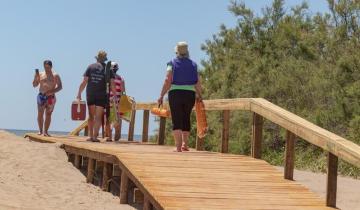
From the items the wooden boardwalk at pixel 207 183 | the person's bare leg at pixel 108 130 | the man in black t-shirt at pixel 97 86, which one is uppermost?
the man in black t-shirt at pixel 97 86

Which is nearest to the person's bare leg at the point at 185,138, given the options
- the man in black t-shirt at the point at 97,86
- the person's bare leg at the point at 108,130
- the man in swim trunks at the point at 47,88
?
the man in black t-shirt at the point at 97,86

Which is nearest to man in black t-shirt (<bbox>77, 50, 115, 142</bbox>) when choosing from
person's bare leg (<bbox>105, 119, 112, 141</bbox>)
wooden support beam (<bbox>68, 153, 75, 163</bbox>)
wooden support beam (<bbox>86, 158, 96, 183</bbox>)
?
wooden support beam (<bbox>68, 153, 75, 163</bbox>)

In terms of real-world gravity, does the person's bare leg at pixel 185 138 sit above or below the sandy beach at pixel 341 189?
above

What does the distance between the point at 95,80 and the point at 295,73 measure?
9877mm

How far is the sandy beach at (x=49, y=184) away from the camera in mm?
7785

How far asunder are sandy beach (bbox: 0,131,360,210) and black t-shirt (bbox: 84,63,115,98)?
1.24 metres

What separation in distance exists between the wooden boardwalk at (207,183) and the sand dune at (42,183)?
60 centimetres

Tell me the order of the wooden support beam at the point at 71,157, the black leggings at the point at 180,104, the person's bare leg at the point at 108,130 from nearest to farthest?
1. the black leggings at the point at 180,104
2. the wooden support beam at the point at 71,157
3. the person's bare leg at the point at 108,130

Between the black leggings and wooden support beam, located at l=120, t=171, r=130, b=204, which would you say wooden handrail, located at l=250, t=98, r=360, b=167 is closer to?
the black leggings

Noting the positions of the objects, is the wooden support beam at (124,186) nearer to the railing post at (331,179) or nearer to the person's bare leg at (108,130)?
the railing post at (331,179)

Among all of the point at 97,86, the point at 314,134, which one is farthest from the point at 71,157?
the point at 314,134

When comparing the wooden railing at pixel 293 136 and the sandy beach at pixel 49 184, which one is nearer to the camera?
the wooden railing at pixel 293 136

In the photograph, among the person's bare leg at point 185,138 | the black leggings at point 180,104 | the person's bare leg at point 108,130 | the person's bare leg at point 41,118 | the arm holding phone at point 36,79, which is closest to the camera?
the black leggings at point 180,104

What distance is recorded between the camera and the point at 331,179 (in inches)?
226
